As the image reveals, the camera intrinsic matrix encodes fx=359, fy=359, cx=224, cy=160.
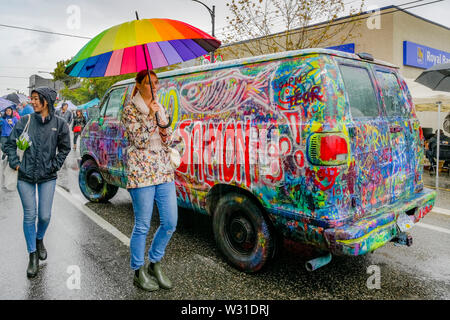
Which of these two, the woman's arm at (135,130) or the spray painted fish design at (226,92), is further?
the spray painted fish design at (226,92)

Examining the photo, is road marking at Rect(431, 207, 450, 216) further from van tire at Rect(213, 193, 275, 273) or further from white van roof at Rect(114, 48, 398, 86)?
van tire at Rect(213, 193, 275, 273)

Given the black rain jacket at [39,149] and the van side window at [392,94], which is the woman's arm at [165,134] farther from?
the van side window at [392,94]

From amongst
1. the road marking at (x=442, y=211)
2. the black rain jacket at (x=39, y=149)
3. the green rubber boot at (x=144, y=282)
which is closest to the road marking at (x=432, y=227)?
the road marking at (x=442, y=211)

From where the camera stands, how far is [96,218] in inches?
214

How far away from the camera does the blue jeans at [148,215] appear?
3107mm

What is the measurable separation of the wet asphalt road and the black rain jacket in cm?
100

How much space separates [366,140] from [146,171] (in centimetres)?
191

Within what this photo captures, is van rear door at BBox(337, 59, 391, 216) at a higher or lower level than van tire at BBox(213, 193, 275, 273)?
higher

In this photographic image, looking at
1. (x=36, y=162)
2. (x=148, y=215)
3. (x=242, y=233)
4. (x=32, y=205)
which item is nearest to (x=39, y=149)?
(x=36, y=162)

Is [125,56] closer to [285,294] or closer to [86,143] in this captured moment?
[285,294]

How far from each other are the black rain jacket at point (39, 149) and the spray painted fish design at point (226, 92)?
1427 mm

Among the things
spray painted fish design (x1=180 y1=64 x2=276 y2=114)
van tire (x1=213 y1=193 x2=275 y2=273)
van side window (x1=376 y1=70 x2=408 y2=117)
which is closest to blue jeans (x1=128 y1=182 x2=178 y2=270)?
van tire (x1=213 y1=193 x2=275 y2=273)

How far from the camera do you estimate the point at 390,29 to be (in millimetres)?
16953

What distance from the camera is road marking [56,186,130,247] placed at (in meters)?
4.57
